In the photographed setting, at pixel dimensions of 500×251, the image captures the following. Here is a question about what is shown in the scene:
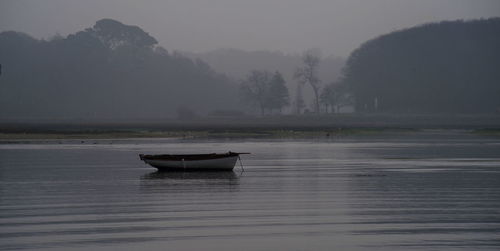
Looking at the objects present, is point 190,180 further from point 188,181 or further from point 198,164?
point 198,164

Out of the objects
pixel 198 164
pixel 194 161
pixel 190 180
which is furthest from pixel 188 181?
pixel 198 164

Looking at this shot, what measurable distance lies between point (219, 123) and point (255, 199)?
161856 millimetres

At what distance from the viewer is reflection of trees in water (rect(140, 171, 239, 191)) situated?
145ft

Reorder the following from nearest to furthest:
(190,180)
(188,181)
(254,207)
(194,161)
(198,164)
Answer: (254,207)
(188,181)
(190,180)
(194,161)
(198,164)

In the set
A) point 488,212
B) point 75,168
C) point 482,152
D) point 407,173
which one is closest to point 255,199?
point 488,212

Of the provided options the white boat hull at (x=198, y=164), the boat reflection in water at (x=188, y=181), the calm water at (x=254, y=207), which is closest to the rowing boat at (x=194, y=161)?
the white boat hull at (x=198, y=164)

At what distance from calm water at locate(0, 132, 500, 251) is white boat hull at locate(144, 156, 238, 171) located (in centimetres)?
109

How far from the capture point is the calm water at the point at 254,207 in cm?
2592

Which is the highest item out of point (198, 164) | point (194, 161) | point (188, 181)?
point (194, 161)

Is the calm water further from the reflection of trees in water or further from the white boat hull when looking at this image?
the white boat hull

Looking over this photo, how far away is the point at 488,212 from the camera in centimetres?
3253

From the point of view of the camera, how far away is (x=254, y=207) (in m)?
34.4

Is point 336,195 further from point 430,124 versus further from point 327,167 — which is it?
point 430,124

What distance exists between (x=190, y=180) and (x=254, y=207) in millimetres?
14889
